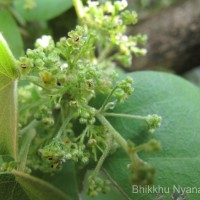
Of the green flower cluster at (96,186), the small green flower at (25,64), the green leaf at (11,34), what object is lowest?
the green flower cluster at (96,186)

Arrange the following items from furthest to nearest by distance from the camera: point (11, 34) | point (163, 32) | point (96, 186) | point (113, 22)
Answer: point (163, 32) → point (11, 34) → point (113, 22) → point (96, 186)

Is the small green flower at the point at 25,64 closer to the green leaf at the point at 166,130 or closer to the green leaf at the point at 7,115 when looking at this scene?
the green leaf at the point at 7,115

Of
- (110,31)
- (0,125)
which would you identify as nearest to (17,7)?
(110,31)

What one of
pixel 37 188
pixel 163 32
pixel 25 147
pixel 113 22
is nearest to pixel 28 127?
pixel 25 147

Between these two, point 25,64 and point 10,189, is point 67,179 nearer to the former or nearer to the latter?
point 10,189

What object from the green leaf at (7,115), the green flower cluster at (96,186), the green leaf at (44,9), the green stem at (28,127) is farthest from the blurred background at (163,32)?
the green flower cluster at (96,186)

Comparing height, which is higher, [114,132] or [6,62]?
[6,62]

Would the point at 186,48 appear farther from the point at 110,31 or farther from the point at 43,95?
the point at 43,95
